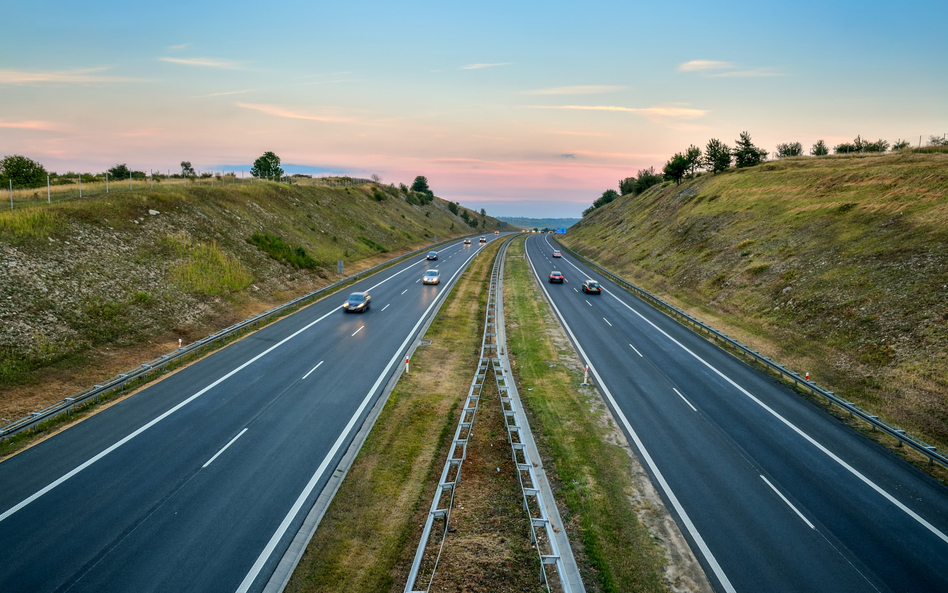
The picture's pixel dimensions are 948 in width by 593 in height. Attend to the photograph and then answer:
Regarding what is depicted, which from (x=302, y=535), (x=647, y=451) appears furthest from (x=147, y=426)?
(x=647, y=451)

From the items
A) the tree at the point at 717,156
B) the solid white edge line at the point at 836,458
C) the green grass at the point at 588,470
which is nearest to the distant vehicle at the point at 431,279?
the green grass at the point at 588,470

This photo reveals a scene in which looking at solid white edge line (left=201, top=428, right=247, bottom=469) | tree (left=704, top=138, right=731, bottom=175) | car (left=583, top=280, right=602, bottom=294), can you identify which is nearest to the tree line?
tree (left=704, top=138, right=731, bottom=175)

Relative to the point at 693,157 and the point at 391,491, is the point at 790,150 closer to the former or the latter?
the point at 693,157

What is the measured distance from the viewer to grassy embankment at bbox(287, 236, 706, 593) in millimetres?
9242

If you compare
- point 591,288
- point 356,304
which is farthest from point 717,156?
point 356,304

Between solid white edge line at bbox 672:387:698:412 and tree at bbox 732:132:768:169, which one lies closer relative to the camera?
solid white edge line at bbox 672:387:698:412

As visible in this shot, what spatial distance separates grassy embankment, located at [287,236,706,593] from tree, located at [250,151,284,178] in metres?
91.2

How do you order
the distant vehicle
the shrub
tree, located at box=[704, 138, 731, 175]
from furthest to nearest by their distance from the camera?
tree, located at box=[704, 138, 731, 175] < the distant vehicle < the shrub

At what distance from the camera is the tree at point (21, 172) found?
43469 millimetres

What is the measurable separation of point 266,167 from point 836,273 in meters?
100

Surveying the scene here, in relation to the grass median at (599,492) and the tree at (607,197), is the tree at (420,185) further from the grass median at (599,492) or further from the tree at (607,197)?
the grass median at (599,492)

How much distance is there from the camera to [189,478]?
12289 mm

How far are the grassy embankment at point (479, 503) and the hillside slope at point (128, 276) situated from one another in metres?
13.3

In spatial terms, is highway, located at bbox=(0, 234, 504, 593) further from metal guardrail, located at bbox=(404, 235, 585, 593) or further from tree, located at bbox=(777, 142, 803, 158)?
tree, located at bbox=(777, 142, 803, 158)
